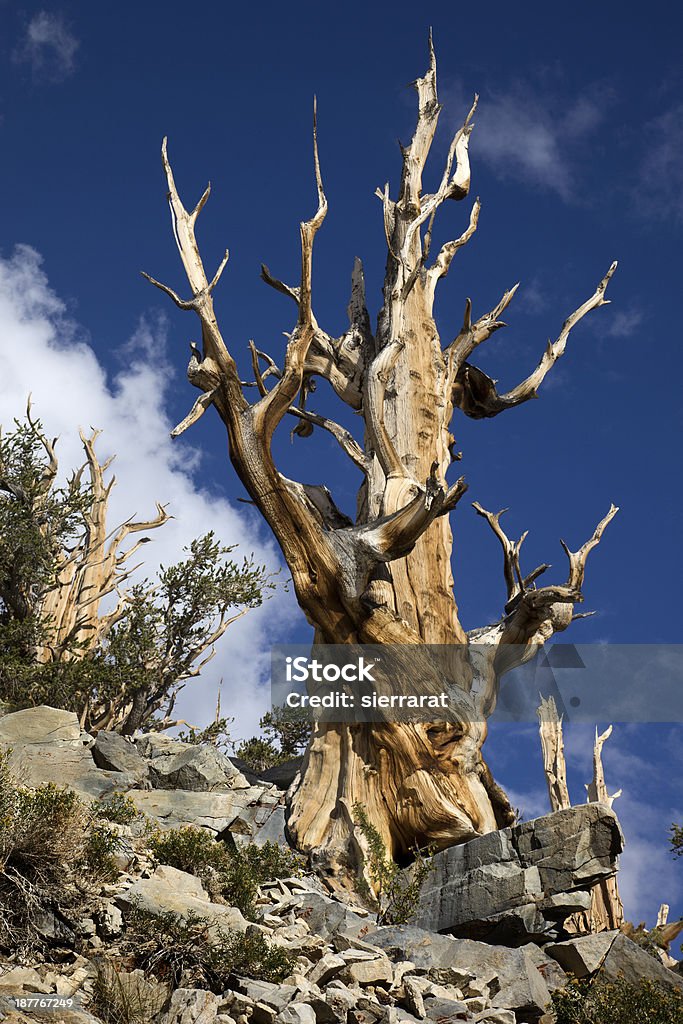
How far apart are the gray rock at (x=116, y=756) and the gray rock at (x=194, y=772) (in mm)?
168

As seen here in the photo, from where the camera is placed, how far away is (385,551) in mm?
9164

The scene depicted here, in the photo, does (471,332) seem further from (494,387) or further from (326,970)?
(326,970)

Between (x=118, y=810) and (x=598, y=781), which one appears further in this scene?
(x=598, y=781)

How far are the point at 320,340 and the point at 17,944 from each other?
27.6ft

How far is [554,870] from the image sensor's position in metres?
7.04

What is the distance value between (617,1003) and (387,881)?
2783 mm

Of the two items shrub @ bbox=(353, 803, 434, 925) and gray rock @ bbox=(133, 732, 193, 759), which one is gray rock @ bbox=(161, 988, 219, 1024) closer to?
shrub @ bbox=(353, 803, 434, 925)

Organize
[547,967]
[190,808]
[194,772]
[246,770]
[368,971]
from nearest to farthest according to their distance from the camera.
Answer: [368,971]
[547,967]
[190,808]
[194,772]
[246,770]

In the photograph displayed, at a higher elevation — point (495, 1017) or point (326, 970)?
point (326, 970)

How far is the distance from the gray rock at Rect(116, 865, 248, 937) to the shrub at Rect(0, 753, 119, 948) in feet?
0.78

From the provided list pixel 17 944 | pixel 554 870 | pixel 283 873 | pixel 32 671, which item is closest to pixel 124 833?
pixel 283 873

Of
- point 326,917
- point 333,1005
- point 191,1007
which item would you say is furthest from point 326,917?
point 191,1007

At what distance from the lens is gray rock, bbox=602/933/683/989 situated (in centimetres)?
610

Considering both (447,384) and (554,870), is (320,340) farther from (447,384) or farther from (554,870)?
(554,870)
